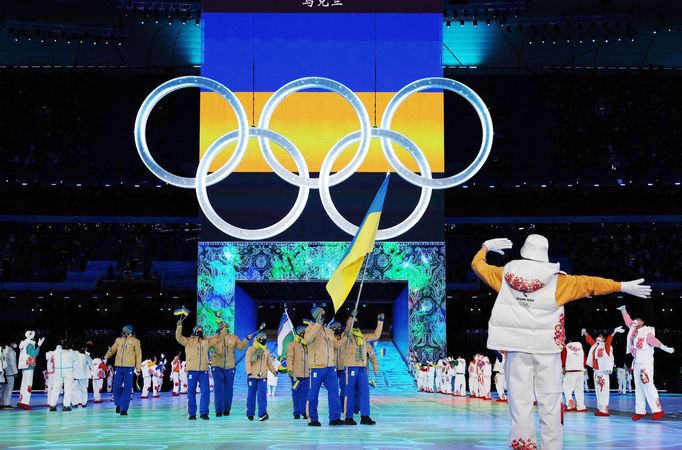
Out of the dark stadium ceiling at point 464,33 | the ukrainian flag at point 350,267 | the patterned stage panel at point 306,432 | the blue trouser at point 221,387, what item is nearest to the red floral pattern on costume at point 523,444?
the patterned stage panel at point 306,432

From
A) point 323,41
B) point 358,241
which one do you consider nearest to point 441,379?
point 323,41

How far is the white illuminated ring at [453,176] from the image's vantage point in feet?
76.2

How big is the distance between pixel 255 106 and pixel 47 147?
1419cm

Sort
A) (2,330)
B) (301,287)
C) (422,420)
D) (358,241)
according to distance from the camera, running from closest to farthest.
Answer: (358,241)
(422,420)
(301,287)
(2,330)

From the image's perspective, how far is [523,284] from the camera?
7.68 m

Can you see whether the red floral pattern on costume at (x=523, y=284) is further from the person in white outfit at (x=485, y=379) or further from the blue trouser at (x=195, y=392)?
the person in white outfit at (x=485, y=379)

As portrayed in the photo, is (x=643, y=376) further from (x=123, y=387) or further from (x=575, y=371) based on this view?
(x=123, y=387)

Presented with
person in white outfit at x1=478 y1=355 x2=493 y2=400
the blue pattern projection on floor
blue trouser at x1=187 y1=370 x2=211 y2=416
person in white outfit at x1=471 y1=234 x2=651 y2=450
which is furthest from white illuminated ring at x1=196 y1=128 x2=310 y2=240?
person in white outfit at x1=471 y1=234 x2=651 y2=450

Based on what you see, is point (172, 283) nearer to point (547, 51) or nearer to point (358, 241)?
point (547, 51)

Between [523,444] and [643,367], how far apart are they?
27.6ft

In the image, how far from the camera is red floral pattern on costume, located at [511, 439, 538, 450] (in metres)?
7.60

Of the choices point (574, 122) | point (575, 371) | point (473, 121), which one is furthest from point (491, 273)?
point (574, 122)

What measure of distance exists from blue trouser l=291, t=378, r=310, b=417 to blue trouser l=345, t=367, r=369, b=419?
3.99 ft

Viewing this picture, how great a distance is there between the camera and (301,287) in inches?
1270
